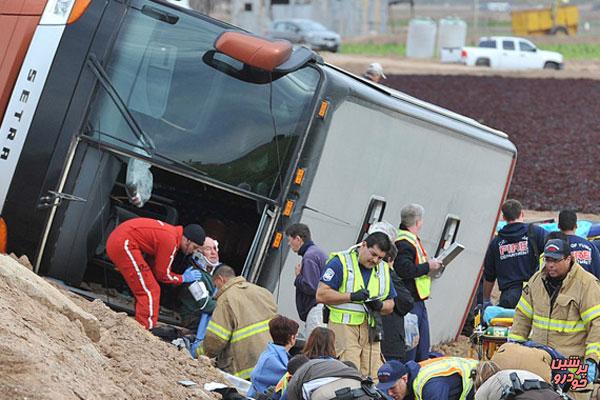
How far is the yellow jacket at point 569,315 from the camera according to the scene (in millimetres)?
9508

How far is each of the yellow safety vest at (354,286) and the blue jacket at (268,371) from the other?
86 centimetres

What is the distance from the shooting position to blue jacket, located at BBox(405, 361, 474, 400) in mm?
8133

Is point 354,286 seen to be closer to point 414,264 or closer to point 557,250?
point 414,264

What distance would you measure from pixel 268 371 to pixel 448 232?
3690 mm

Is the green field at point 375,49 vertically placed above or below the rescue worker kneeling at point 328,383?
above

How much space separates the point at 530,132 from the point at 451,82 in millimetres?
12777

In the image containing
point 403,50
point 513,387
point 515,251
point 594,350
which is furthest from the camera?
point 403,50

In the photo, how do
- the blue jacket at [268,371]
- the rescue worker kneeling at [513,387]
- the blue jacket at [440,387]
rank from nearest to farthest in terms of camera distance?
1. the rescue worker kneeling at [513,387]
2. the blue jacket at [440,387]
3. the blue jacket at [268,371]

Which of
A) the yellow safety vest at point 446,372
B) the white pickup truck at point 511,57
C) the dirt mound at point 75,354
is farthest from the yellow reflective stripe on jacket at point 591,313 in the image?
the white pickup truck at point 511,57

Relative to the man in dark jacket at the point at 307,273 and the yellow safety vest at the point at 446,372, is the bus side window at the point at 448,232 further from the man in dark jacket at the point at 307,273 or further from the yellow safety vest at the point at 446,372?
the yellow safety vest at the point at 446,372

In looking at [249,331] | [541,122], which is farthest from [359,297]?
[541,122]

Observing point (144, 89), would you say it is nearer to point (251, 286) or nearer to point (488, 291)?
point (251, 286)

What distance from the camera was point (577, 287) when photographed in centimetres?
958

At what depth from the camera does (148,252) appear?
10188 millimetres
